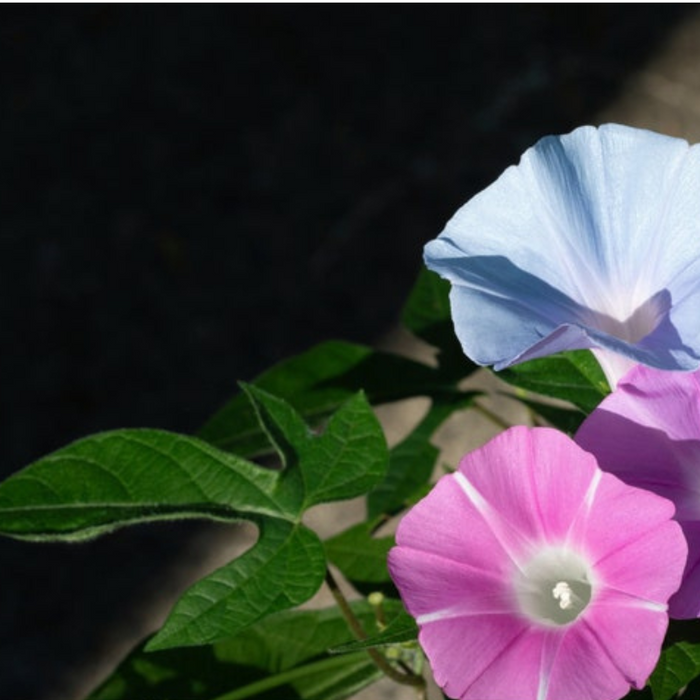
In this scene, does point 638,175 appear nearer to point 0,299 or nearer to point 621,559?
point 621,559

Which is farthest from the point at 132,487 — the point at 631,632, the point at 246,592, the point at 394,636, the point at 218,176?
the point at 218,176

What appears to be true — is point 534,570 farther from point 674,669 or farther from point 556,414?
point 556,414

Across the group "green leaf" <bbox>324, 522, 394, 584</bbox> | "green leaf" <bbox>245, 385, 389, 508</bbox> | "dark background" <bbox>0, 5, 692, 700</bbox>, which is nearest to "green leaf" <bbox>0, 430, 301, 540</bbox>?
"green leaf" <bbox>245, 385, 389, 508</bbox>

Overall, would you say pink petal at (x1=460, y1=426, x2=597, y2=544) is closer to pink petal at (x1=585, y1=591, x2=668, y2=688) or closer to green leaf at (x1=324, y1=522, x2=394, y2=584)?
pink petal at (x1=585, y1=591, x2=668, y2=688)

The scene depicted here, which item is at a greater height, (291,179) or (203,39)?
(203,39)

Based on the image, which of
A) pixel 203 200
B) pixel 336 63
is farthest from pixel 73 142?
pixel 336 63

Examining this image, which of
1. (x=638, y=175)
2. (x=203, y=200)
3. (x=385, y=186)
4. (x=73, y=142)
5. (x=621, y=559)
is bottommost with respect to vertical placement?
(x=621, y=559)
